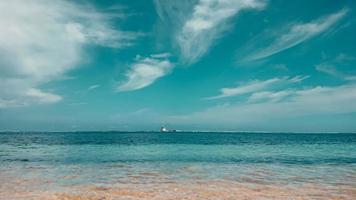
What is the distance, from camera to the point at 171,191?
44.9 feet

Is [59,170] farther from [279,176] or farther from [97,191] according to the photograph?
[279,176]

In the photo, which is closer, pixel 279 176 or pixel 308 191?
pixel 308 191

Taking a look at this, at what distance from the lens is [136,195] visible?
12.9 metres

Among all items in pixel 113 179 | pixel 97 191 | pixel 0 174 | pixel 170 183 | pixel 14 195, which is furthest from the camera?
pixel 0 174

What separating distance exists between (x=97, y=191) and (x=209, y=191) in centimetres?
472

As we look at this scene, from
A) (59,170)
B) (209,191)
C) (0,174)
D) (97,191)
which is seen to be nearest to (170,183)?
(209,191)

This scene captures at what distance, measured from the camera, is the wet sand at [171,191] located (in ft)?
41.1

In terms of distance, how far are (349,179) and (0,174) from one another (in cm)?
1961

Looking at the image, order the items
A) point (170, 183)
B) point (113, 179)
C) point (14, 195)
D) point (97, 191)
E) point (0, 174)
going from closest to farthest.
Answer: point (14, 195), point (97, 191), point (170, 183), point (113, 179), point (0, 174)

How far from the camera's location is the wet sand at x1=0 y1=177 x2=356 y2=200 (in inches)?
493

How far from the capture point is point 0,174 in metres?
18.5

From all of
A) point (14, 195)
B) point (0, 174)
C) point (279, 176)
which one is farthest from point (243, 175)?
point (0, 174)

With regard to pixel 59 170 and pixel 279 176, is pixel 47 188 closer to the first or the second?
pixel 59 170

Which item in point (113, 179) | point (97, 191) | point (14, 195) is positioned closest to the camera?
point (14, 195)
